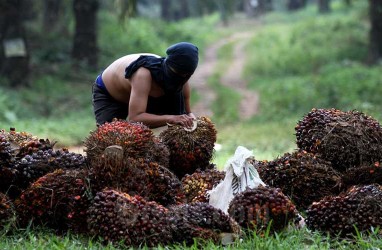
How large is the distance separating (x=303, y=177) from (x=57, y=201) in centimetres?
175

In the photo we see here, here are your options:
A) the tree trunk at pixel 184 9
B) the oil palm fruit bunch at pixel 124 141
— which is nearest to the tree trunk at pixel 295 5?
the tree trunk at pixel 184 9

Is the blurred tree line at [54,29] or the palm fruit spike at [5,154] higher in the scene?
the blurred tree line at [54,29]

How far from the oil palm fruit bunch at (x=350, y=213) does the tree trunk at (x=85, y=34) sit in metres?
16.8

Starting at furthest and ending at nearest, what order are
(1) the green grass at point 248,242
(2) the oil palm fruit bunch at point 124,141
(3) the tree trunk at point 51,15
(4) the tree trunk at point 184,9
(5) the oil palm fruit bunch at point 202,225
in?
(4) the tree trunk at point 184,9 < (3) the tree trunk at point 51,15 < (2) the oil palm fruit bunch at point 124,141 < (5) the oil palm fruit bunch at point 202,225 < (1) the green grass at point 248,242

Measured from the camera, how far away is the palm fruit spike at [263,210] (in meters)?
4.37

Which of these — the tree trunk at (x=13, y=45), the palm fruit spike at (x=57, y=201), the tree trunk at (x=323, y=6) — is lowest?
the palm fruit spike at (x=57, y=201)

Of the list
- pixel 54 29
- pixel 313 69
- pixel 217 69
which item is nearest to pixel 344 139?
pixel 313 69

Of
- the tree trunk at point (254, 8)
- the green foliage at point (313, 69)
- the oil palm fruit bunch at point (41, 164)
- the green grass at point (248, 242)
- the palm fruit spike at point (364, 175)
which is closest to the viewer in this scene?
the green grass at point (248, 242)

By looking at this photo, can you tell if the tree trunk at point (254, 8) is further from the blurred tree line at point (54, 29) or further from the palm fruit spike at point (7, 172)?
the palm fruit spike at point (7, 172)

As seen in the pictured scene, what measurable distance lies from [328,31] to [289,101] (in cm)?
1123

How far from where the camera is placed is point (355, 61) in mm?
24469

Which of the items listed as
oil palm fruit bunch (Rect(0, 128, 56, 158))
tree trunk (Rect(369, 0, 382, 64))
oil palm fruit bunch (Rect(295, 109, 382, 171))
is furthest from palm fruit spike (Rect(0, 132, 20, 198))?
tree trunk (Rect(369, 0, 382, 64))

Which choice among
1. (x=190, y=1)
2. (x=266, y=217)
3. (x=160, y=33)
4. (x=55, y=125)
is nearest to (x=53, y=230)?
(x=266, y=217)

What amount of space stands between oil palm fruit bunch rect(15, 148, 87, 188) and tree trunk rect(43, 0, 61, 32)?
2045cm
